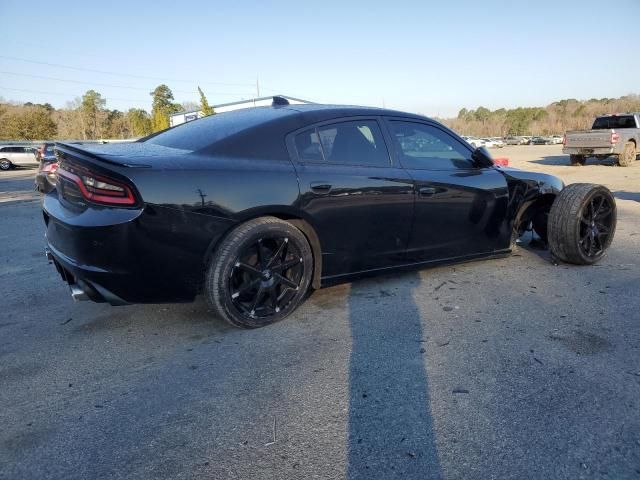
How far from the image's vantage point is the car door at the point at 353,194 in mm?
3020

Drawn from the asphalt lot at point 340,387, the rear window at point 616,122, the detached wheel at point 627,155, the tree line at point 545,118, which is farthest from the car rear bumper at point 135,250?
the tree line at point 545,118

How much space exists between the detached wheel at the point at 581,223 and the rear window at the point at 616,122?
15694 millimetres

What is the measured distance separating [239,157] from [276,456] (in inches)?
69.9

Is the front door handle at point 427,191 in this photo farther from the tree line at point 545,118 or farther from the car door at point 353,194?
the tree line at point 545,118

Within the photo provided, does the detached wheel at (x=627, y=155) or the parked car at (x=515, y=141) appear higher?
the parked car at (x=515, y=141)

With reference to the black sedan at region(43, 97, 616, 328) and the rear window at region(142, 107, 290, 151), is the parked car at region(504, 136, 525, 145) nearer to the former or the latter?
the black sedan at region(43, 97, 616, 328)

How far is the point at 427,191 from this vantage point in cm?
345

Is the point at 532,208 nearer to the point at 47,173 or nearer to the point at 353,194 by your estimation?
the point at 353,194

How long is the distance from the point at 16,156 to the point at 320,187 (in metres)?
32.0

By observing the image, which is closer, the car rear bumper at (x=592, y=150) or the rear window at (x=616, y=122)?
the car rear bumper at (x=592, y=150)

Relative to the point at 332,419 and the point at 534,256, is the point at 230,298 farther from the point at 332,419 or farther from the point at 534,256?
the point at 534,256

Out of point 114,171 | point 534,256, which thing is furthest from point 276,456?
point 534,256

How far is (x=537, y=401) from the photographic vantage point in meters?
2.09

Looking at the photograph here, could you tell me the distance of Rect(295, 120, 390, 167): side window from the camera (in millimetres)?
3076
